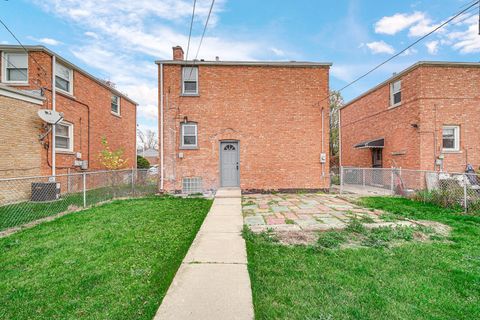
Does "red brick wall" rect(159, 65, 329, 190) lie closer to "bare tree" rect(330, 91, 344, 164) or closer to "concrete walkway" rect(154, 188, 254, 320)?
"concrete walkway" rect(154, 188, 254, 320)

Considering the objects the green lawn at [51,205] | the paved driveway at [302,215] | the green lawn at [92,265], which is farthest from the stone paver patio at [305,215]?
the green lawn at [51,205]

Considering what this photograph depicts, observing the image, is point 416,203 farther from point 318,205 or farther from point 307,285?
point 307,285

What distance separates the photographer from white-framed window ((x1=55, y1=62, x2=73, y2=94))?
10.1 meters

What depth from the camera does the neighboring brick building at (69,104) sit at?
917cm

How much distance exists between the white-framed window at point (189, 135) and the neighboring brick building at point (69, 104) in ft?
17.1

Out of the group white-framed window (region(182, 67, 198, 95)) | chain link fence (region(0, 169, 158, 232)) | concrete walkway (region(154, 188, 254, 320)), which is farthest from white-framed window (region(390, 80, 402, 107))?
chain link fence (region(0, 169, 158, 232))

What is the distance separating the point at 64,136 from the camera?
408 inches

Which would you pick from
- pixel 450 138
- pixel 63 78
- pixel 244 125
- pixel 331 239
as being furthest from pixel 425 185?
pixel 63 78

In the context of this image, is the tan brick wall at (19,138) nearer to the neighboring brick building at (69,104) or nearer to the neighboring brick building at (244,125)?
the neighboring brick building at (69,104)

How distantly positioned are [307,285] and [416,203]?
7241 millimetres

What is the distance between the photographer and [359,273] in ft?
9.84

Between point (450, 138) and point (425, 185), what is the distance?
364cm

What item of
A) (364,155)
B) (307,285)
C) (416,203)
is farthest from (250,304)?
(364,155)

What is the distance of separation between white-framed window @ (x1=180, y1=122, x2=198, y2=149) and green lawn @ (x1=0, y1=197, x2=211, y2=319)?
489cm
